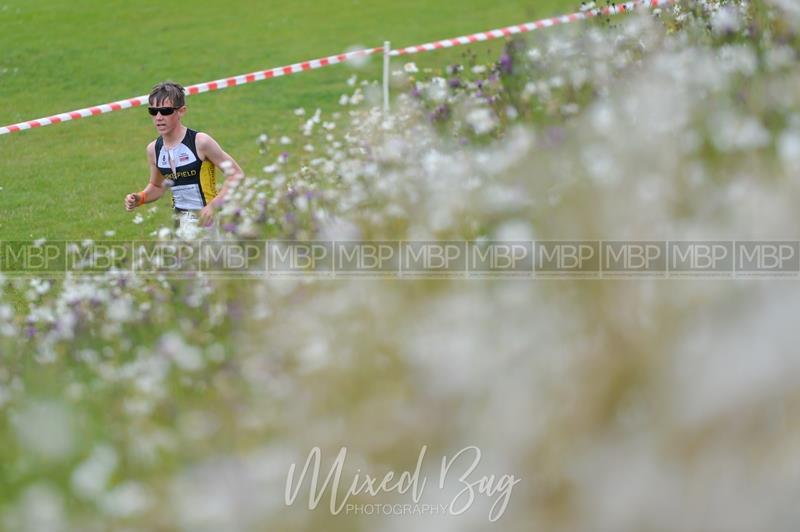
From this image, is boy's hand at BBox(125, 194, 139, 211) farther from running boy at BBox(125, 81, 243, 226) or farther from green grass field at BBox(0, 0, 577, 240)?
green grass field at BBox(0, 0, 577, 240)

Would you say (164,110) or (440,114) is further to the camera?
(164,110)

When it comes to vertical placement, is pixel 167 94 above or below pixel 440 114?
above

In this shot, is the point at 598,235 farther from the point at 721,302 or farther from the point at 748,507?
the point at 748,507

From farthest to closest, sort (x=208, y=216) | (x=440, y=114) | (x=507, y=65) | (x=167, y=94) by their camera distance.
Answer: (x=167, y=94) → (x=208, y=216) → (x=507, y=65) → (x=440, y=114)

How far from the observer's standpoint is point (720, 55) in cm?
617

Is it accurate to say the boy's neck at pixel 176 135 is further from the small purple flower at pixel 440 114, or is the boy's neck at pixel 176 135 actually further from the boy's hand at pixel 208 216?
the small purple flower at pixel 440 114

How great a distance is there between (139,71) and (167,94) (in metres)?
12.2

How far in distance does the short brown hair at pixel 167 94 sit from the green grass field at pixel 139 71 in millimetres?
2419

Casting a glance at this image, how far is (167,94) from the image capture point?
8.03 m

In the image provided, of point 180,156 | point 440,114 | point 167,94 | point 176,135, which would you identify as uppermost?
point 167,94

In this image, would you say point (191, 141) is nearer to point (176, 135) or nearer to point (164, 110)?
point (176, 135)

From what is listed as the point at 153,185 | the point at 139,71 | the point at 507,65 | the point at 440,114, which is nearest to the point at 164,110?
the point at 153,185

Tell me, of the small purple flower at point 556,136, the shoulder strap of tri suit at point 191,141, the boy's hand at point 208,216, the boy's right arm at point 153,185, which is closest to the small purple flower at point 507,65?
the small purple flower at point 556,136

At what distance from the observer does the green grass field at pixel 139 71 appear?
1300cm
